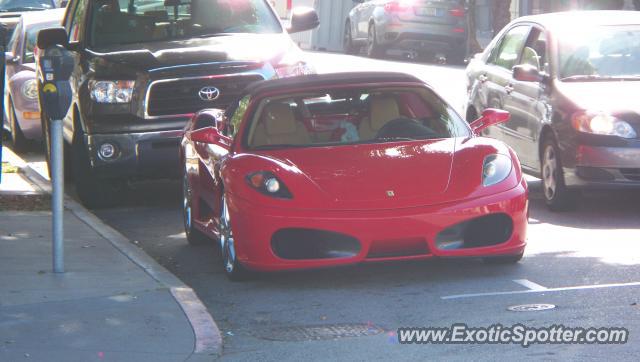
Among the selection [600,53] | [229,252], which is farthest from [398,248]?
[600,53]

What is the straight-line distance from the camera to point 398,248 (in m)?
8.71

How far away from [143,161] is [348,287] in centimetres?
433

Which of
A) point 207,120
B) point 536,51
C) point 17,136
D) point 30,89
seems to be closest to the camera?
point 207,120

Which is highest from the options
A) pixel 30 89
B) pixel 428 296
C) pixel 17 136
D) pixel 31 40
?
pixel 428 296

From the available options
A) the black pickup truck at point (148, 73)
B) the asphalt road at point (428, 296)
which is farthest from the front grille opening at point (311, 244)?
the black pickup truck at point (148, 73)

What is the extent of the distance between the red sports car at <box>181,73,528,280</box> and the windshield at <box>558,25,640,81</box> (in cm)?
246

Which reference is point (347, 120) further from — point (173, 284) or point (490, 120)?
point (173, 284)

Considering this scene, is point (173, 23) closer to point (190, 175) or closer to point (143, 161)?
point (143, 161)

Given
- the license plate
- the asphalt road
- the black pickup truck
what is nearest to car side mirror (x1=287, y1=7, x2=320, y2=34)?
the black pickup truck

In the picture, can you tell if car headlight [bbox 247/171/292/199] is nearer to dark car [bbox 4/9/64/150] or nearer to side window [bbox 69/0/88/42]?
side window [bbox 69/0/88/42]

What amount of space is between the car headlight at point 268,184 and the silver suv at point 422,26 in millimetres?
20106

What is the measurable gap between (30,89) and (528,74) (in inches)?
302

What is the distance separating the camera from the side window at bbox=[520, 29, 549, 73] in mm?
12750

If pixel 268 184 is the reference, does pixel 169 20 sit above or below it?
below
